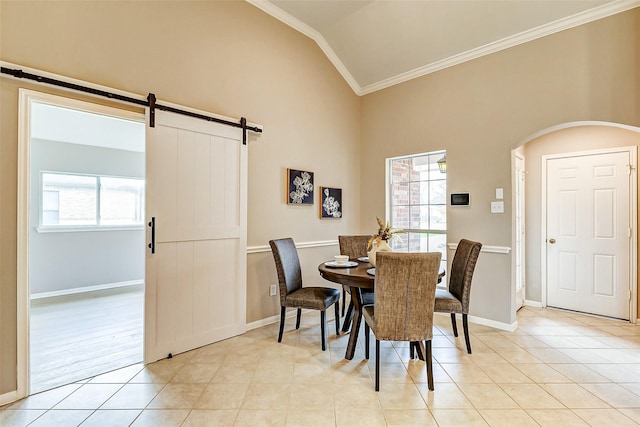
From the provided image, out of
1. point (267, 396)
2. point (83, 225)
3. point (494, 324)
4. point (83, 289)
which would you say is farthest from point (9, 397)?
point (494, 324)

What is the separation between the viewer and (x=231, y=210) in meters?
3.09

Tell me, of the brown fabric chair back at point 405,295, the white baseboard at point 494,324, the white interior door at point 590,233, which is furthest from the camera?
the white interior door at point 590,233

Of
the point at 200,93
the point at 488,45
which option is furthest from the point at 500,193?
the point at 200,93

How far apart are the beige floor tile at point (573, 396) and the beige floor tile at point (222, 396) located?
2.16 metres

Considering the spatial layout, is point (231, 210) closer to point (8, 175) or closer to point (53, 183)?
point (8, 175)

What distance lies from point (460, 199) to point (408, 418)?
8.54ft

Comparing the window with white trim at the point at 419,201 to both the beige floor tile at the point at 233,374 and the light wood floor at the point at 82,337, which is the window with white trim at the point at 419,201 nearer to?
the beige floor tile at the point at 233,374

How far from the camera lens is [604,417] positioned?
185 centimetres

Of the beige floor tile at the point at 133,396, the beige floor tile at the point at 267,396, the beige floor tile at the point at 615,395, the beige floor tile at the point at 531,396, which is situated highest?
the beige floor tile at the point at 615,395

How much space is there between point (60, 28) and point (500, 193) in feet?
13.8

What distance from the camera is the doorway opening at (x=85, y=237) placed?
3.08 meters

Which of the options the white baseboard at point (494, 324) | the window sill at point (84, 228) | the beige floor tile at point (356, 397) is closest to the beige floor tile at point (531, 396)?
the beige floor tile at point (356, 397)

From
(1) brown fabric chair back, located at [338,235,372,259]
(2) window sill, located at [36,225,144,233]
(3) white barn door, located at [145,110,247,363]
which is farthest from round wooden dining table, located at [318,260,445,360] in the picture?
(2) window sill, located at [36,225,144,233]

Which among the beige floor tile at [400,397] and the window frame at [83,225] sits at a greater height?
the window frame at [83,225]
